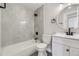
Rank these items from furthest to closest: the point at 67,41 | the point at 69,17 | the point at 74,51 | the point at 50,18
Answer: the point at 50,18 → the point at 69,17 → the point at 67,41 → the point at 74,51

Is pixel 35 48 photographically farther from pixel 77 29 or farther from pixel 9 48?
pixel 77 29

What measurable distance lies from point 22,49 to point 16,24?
702mm

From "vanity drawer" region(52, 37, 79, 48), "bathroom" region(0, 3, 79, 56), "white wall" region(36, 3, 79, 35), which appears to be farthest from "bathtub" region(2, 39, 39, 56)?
"vanity drawer" region(52, 37, 79, 48)

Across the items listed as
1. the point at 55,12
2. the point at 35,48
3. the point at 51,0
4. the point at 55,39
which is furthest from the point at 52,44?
the point at 51,0

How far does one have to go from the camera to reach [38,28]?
205 cm

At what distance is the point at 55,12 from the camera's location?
6.55 ft

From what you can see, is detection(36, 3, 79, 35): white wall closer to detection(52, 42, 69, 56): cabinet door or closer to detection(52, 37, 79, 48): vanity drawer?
detection(52, 37, 79, 48): vanity drawer

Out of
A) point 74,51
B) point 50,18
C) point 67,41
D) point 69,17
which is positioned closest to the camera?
point 74,51

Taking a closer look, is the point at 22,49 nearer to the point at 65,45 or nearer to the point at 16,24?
the point at 16,24

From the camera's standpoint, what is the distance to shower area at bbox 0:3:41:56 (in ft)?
5.78

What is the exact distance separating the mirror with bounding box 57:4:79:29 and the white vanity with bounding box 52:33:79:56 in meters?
0.31

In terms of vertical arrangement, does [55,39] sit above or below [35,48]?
above

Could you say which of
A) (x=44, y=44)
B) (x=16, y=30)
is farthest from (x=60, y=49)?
(x=16, y=30)

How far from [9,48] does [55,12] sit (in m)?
1.52
